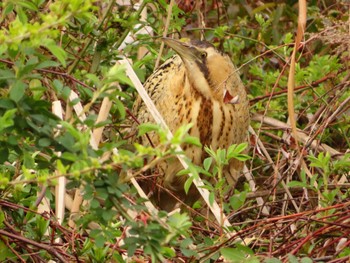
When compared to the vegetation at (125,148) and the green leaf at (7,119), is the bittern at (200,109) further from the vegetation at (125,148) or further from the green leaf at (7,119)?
the green leaf at (7,119)

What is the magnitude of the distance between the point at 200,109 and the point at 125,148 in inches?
16.1

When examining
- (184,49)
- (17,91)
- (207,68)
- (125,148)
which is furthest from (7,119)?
(207,68)

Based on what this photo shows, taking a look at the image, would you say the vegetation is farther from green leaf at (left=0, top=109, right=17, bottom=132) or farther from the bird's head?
the bird's head

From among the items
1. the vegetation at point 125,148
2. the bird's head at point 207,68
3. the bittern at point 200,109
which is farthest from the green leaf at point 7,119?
the bittern at point 200,109

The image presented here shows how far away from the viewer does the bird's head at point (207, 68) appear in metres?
3.10

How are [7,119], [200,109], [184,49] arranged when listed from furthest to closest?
[200,109], [184,49], [7,119]

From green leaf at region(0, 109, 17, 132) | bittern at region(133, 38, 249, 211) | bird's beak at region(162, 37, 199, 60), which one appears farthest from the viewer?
bittern at region(133, 38, 249, 211)

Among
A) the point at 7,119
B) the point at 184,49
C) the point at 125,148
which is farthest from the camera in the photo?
the point at 184,49

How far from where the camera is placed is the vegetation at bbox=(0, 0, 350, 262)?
1854mm

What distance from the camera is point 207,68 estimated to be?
318 centimetres

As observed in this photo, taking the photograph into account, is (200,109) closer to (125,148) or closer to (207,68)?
(207,68)

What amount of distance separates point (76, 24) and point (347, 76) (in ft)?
2.98

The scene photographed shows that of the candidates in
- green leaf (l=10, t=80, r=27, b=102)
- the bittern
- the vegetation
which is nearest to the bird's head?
the bittern

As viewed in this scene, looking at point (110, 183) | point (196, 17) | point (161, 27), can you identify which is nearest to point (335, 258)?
point (110, 183)
